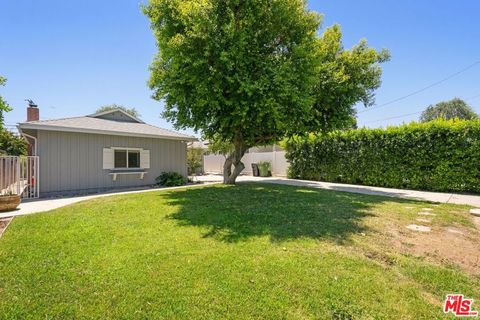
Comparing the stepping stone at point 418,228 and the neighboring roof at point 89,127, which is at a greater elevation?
the neighboring roof at point 89,127

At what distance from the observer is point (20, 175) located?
9.55 m

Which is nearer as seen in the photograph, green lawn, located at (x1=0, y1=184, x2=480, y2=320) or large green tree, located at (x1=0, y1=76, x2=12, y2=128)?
green lawn, located at (x1=0, y1=184, x2=480, y2=320)

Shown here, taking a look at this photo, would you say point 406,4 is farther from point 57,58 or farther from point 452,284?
point 57,58

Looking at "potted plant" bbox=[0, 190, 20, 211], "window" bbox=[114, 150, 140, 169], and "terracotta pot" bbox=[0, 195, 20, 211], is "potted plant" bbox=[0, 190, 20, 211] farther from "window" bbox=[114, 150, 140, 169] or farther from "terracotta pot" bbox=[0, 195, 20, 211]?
"window" bbox=[114, 150, 140, 169]

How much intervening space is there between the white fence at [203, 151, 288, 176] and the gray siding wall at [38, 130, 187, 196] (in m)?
9.02

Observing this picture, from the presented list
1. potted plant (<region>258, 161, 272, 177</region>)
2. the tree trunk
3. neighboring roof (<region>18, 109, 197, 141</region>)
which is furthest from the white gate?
potted plant (<region>258, 161, 272, 177</region>)

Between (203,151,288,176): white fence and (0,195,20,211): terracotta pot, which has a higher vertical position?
(203,151,288,176): white fence

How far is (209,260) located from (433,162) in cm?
1115

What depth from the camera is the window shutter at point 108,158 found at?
1198 cm

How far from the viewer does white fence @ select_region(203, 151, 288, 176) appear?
1931 cm

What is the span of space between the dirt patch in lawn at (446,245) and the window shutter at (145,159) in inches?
447

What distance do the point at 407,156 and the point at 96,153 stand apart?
45.3 feet

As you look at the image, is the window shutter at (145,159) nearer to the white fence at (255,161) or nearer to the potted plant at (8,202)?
the potted plant at (8,202)

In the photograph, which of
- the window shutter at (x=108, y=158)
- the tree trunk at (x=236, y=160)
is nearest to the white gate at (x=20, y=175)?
the window shutter at (x=108, y=158)
